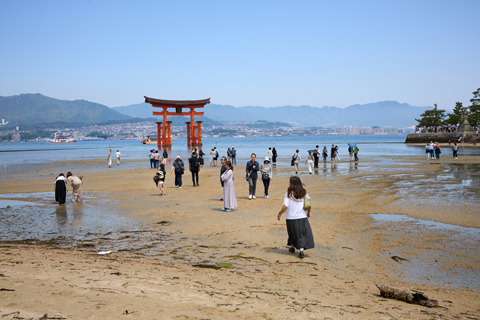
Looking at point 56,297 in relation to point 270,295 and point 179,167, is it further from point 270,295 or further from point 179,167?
point 179,167

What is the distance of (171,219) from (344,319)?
23.2 ft

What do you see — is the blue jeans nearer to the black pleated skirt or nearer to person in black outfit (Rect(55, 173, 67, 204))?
person in black outfit (Rect(55, 173, 67, 204))

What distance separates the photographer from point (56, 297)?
429cm

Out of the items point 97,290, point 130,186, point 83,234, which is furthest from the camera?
point 130,186

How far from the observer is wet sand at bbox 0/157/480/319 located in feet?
14.1

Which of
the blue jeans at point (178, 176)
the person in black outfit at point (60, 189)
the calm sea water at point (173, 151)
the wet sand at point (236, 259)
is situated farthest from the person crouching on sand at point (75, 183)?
the calm sea water at point (173, 151)

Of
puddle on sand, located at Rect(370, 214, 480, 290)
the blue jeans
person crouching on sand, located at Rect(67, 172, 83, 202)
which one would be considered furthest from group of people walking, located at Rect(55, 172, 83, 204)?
puddle on sand, located at Rect(370, 214, 480, 290)

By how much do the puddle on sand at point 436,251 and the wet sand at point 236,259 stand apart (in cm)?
2

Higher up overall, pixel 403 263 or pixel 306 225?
pixel 306 225

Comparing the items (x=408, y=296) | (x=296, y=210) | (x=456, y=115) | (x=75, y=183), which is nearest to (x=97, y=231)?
(x=75, y=183)

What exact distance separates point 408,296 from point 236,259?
301 cm

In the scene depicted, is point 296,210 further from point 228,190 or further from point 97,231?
point 97,231

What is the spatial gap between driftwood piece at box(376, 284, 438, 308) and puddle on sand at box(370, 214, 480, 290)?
114 cm

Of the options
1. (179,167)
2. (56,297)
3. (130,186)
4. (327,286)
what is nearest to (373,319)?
(327,286)
